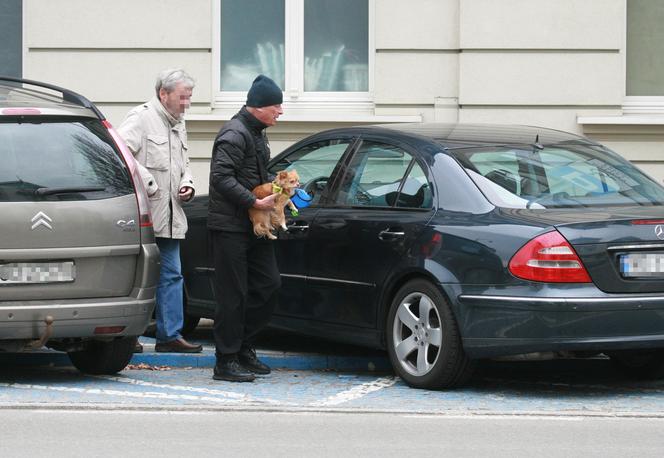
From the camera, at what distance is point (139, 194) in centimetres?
832

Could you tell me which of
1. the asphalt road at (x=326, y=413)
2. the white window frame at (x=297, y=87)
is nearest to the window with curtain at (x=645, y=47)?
the white window frame at (x=297, y=87)

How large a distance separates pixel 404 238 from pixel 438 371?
80 centimetres

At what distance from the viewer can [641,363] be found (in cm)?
878

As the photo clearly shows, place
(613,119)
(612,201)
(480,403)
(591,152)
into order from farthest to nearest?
1. (613,119)
2. (591,152)
3. (612,201)
4. (480,403)

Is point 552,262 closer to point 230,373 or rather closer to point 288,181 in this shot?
point 288,181

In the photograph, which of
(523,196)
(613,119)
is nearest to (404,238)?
(523,196)

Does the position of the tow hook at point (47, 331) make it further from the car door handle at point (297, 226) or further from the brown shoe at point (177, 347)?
the car door handle at point (297, 226)

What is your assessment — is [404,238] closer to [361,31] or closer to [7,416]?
[7,416]

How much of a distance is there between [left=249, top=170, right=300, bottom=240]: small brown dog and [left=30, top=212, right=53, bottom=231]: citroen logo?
1.20 metres

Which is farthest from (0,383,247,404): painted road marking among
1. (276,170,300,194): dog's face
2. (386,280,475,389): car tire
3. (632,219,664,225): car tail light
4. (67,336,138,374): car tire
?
(632,219,664,225): car tail light

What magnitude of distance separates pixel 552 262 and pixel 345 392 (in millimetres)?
1448

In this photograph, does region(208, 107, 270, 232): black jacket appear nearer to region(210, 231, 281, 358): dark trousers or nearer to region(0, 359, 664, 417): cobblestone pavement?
region(210, 231, 281, 358): dark trousers

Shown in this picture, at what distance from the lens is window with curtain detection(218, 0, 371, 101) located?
13.9m

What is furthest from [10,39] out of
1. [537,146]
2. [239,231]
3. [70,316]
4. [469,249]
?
[469,249]
